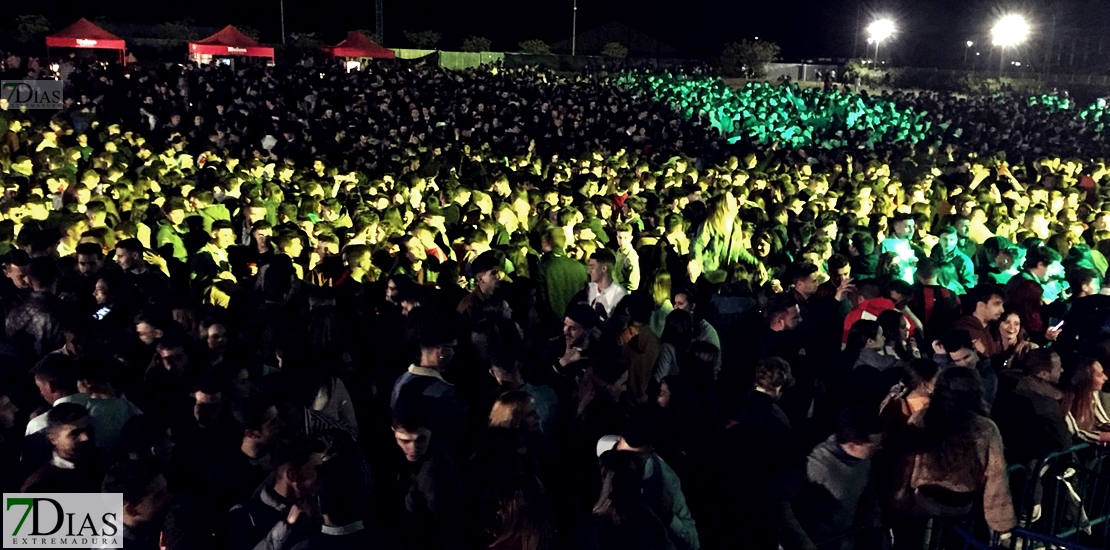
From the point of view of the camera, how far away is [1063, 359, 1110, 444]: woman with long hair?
17.3 ft

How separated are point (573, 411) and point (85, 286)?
12.2ft

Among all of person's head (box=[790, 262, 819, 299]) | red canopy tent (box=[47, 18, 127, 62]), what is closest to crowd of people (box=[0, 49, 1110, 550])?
person's head (box=[790, 262, 819, 299])

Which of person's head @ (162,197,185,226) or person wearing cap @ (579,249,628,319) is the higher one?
person's head @ (162,197,185,226)

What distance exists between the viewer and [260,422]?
4.26 metres

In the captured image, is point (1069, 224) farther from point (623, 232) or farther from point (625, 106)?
point (625, 106)

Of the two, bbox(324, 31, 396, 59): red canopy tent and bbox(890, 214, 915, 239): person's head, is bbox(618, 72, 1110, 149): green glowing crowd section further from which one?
bbox(324, 31, 396, 59): red canopy tent

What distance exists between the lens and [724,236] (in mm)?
8289

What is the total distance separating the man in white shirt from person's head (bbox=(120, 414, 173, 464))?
3303 mm

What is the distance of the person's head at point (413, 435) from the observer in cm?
406

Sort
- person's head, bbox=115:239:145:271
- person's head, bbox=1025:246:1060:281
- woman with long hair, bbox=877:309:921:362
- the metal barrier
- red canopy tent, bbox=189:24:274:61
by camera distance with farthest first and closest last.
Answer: red canopy tent, bbox=189:24:274:61 < person's head, bbox=1025:246:1060:281 < person's head, bbox=115:239:145:271 < woman with long hair, bbox=877:309:921:362 < the metal barrier

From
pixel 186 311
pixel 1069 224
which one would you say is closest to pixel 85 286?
pixel 186 311

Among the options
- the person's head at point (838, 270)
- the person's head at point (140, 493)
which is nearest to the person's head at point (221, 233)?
the person's head at point (140, 493)

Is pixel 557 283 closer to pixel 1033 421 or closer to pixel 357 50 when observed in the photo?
pixel 1033 421

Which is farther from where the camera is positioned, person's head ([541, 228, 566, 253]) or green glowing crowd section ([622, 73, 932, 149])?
green glowing crowd section ([622, 73, 932, 149])
